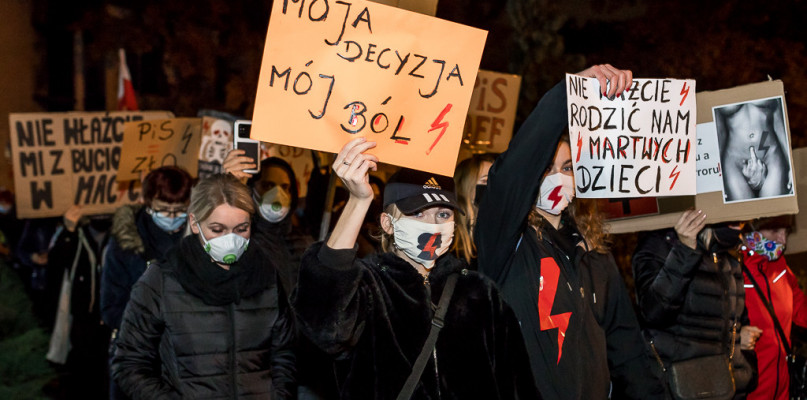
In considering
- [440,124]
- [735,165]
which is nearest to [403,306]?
[440,124]

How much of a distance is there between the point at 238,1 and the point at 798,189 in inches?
352

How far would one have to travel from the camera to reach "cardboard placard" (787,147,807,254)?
5.89 m

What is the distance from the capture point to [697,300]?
5.12 m

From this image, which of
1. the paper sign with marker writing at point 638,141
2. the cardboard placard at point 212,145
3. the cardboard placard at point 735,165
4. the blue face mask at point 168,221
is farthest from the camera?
the cardboard placard at point 212,145

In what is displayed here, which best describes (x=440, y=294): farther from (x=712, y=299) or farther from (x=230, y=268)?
(x=712, y=299)

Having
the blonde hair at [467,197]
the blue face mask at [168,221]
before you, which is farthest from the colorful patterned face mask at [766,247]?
the blue face mask at [168,221]

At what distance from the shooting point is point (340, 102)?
125 inches

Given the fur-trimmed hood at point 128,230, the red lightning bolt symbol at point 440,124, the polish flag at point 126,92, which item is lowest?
the fur-trimmed hood at point 128,230

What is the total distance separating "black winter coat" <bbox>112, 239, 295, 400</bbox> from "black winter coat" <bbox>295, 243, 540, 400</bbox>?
3.49ft

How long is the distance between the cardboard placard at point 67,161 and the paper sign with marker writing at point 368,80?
200 inches

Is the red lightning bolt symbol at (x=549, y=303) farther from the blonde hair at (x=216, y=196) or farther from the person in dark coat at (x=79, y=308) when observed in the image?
the person in dark coat at (x=79, y=308)

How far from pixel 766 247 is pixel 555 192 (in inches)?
110

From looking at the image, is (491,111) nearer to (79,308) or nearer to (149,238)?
(149,238)

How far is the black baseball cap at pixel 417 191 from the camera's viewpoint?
333 cm
